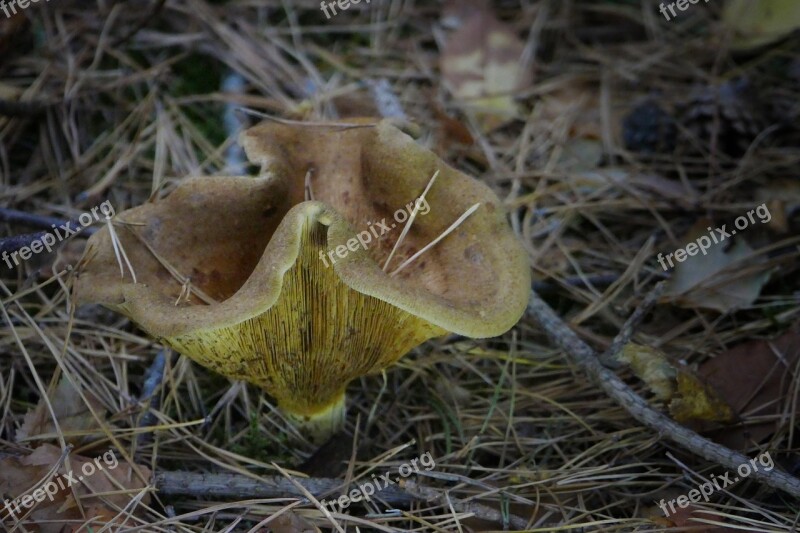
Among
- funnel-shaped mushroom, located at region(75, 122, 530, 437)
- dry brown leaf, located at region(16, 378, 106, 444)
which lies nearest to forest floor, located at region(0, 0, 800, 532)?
dry brown leaf, located at region(16, 378, 106, 444)

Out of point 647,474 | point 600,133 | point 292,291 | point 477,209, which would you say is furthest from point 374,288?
point 600,133

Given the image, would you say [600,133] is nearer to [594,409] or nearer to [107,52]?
[594,409]

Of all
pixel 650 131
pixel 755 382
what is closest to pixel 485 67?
pixel 650 131

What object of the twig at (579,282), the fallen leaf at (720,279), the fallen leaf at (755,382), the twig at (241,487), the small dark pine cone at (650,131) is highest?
the small dark pine cone at (650,131)

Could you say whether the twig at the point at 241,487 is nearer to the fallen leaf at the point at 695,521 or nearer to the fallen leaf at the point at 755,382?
the fallen leaf at the point at 695,521

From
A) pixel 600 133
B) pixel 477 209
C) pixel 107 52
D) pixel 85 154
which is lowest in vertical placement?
pixel 600 133

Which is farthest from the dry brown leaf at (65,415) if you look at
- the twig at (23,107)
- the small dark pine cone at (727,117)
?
the small dark pine cone at (727,117)

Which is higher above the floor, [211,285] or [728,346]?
[211,285]
